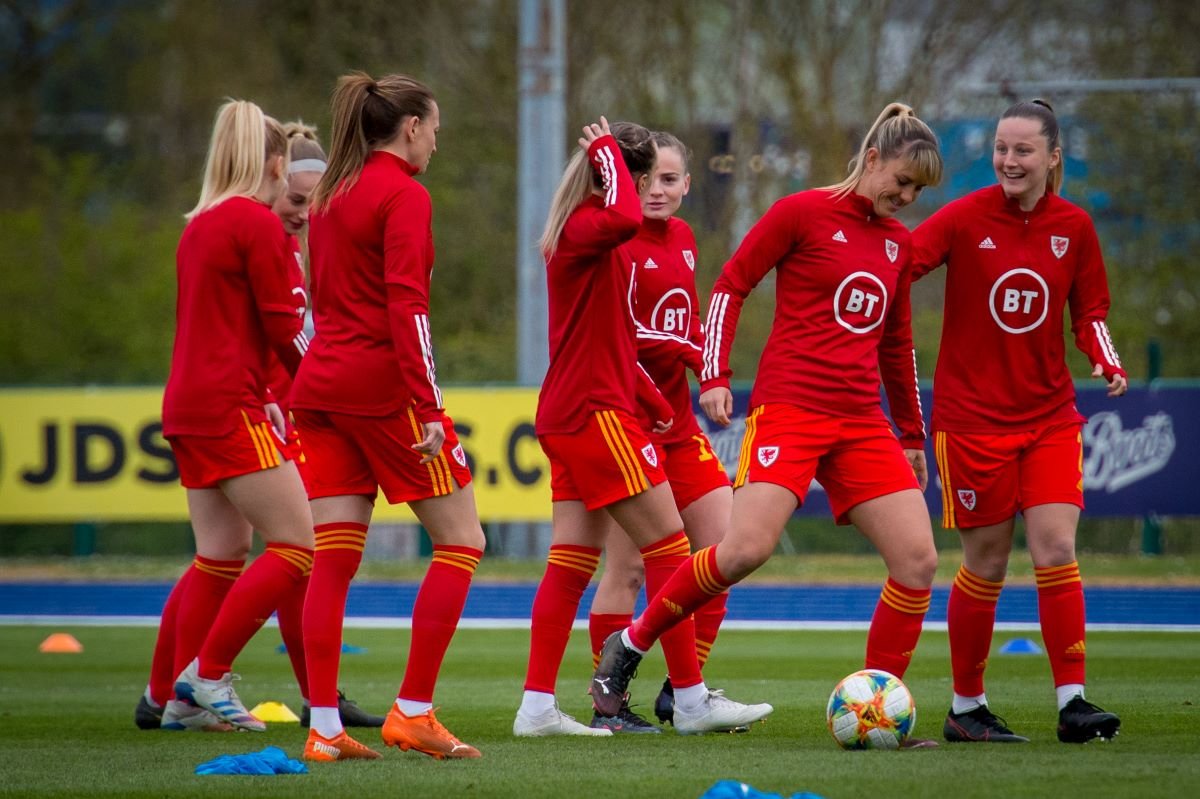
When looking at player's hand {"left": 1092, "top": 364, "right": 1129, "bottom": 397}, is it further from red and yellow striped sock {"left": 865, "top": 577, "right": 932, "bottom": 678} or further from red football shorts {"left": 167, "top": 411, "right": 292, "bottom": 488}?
red football shorts {"left": 167, "top": 411, "right": 292, "bottom": 488}

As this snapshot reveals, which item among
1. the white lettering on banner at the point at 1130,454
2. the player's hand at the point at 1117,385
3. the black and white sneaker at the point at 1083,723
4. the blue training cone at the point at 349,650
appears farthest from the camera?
the white lettering on banner at the point at 1130,454

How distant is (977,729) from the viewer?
6.38 metres

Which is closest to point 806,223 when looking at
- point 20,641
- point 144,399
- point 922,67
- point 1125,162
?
point 20,641

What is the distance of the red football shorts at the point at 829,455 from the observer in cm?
620

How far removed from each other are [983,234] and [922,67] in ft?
51.3

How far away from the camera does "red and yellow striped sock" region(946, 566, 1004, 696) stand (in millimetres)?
6449

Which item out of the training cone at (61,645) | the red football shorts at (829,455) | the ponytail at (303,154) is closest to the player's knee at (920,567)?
the red football shorts at (829,455)

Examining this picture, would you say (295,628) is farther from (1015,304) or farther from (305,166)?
(1015,304)

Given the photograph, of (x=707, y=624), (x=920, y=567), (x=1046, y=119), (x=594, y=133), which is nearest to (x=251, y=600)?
(x=707, y=624)

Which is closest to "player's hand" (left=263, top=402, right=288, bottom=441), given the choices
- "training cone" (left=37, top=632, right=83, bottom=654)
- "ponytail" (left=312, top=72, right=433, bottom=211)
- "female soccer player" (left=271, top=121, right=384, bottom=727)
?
"female soccer player" (left=271, top=121, right=384, bottom=727)

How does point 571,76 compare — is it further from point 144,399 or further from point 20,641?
point 20,641

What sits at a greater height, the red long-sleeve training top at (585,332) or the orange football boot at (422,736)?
the red long-sleeve training top at (585,332)

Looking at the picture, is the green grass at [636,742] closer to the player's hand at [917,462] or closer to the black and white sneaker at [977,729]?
the black and white sneaker at [977,729]

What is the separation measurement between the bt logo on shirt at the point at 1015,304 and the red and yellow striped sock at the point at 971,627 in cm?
94
